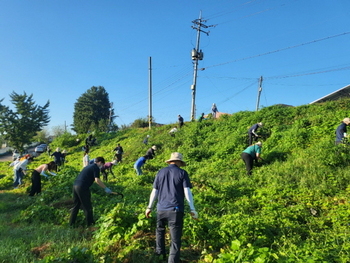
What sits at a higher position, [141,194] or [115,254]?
[141,194]

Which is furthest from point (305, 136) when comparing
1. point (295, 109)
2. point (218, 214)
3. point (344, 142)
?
point (218, 214)

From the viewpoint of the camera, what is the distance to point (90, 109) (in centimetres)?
5447

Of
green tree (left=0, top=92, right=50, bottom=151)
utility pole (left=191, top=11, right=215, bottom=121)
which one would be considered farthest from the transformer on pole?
green tree (left=0, top=92, right=50, bottom=151)

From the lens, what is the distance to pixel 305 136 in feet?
38.7

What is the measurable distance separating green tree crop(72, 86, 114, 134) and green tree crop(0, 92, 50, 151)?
525 inches

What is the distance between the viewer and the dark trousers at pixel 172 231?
358 centimetres

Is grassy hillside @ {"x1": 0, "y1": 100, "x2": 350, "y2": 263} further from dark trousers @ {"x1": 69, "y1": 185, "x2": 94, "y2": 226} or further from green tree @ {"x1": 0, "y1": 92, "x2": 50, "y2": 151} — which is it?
green tree @ {"x1": 0, "y1": 92, "x2": 50, "y2": 151}

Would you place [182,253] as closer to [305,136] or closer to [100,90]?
[305,136]

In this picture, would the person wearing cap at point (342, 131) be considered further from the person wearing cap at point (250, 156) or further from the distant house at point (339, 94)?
the distant house at point (339, 94)

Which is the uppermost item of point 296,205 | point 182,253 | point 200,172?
point 200,172

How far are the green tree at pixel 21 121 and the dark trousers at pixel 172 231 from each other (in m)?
36.9

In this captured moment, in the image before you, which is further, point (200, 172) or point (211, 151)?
point (211, 151)

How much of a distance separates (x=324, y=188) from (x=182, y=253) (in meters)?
4.88

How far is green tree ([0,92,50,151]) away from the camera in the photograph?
114 ft
